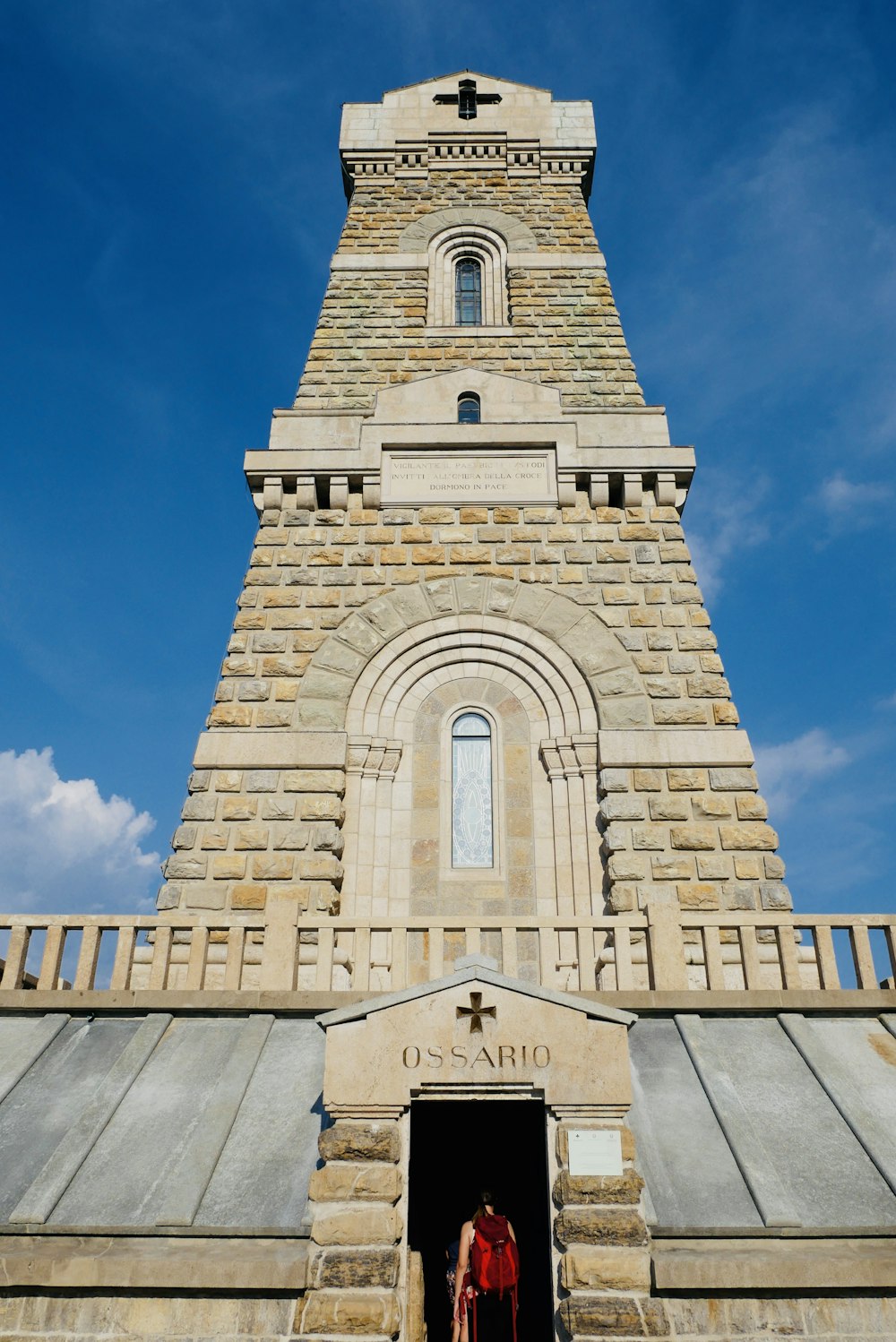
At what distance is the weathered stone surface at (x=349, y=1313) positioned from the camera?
5883 millimetres

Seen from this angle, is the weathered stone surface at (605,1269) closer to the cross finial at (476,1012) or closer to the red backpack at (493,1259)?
the red backpack at (493,1259)

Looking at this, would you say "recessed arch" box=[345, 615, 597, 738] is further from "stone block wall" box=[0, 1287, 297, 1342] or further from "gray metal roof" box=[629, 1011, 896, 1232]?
"stone block wall" box=[0, 1287, 297, 1342]

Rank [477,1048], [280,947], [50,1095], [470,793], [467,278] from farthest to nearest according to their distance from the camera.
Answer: [467,278], [470,793], [280,947], [50,1095], [477,1048]

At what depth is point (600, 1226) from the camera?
6.12 metres

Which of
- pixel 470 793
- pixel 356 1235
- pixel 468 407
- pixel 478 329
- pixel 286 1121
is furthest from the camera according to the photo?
pixel 478 329

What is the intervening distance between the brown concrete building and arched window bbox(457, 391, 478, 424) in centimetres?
13

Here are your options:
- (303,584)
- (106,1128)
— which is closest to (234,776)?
(303,584)

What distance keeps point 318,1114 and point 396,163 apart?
17353 millimetres

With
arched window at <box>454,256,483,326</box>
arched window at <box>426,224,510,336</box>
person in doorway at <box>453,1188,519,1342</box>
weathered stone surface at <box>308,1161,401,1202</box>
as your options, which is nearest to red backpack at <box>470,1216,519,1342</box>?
person in doorway at <box>453,1188,519,1342</box>

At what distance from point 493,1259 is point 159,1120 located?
2.56m

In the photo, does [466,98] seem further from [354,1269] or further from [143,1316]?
[143,1316]

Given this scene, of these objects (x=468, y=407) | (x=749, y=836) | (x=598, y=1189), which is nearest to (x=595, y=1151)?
(x=598, y=1189)

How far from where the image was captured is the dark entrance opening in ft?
27.9

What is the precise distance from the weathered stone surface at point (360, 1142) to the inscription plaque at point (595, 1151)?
3.62 ft
